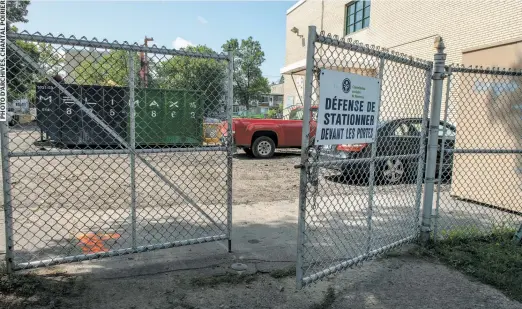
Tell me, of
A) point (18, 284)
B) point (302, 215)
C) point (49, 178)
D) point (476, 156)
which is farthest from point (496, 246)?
point (49, 178)

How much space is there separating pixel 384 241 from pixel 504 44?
3600 millimetres

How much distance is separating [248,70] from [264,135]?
2141 inches

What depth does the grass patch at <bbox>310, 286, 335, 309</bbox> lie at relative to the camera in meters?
3.07

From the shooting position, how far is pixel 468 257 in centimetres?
414

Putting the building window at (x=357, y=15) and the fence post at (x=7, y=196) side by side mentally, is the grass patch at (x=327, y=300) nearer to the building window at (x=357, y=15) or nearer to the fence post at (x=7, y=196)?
the fence post at (x=7, y=196)

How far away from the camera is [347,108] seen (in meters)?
3.10

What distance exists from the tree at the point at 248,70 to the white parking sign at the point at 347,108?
6144cm

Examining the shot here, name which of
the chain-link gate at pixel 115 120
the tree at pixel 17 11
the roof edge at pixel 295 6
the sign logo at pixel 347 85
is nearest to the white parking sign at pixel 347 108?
the sign logo at pixel 347 85

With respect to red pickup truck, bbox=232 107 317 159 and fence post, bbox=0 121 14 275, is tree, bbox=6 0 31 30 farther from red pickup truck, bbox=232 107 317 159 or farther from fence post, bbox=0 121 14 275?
fence post, bbox=0 121 14 275

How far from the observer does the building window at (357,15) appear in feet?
67.5

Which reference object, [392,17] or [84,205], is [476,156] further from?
[392,17]

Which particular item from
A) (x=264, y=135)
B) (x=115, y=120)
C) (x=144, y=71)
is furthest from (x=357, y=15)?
(x=144, y=71)

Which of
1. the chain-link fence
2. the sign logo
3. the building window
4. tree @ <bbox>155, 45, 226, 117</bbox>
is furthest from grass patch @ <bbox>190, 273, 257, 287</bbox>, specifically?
the building window

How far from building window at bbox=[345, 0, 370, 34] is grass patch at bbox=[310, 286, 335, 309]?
19326 mm
